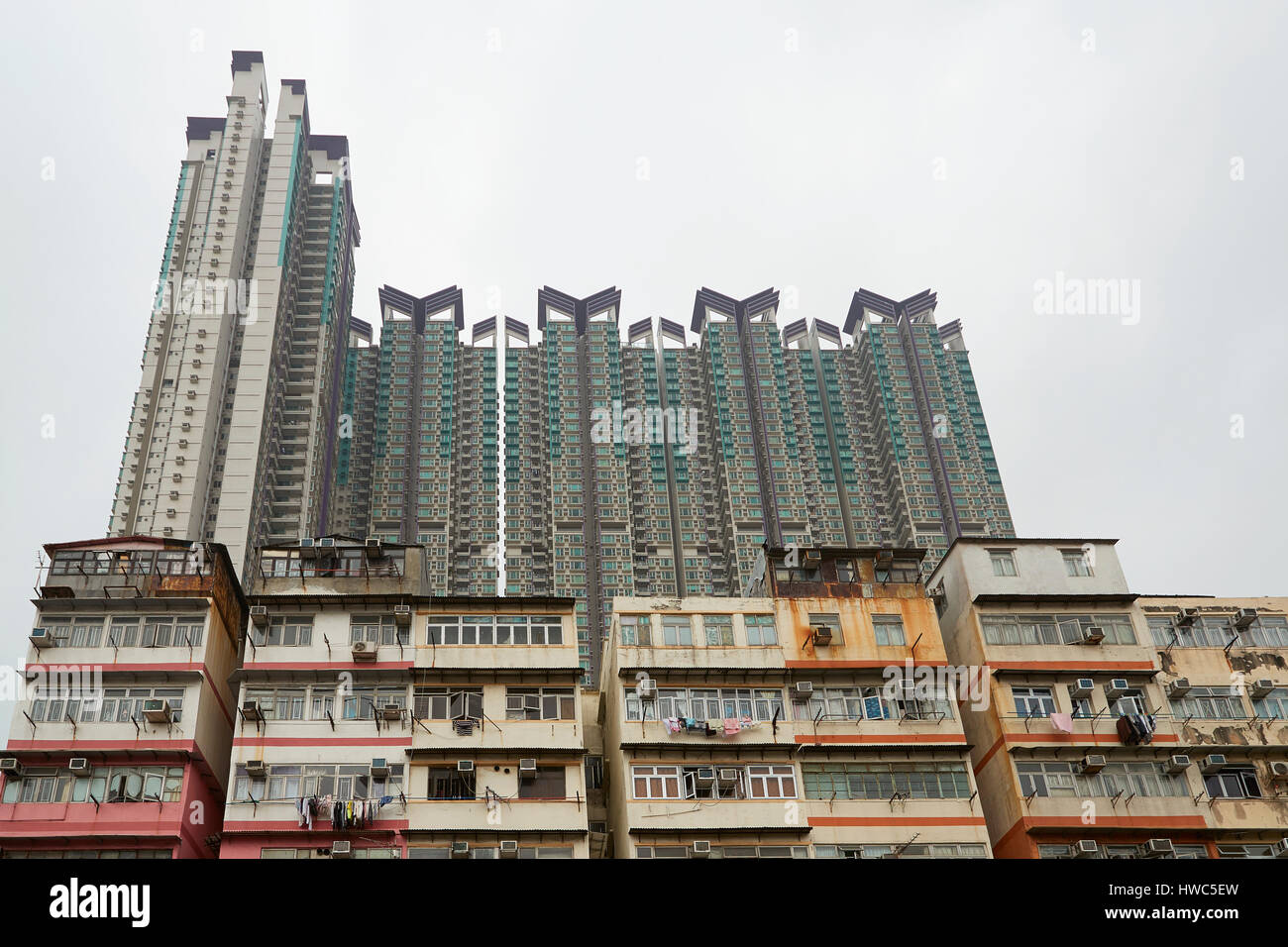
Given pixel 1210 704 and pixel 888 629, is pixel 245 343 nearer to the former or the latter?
pixel 888 629

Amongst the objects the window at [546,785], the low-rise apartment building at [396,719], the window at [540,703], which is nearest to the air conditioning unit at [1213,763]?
the low-rise apartment building at [396,719]

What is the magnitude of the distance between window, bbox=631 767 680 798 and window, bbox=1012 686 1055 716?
1071 cm

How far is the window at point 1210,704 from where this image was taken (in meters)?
37.7

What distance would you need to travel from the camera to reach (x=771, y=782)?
116 feet

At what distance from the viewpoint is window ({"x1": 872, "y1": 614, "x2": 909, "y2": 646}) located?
38.3 m

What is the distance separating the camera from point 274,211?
106125 mm

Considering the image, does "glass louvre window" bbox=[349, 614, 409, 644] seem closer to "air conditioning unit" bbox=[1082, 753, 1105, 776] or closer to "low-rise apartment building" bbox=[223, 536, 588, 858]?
"low-rise apartment building" bbox=[223, 536, 588, 858]

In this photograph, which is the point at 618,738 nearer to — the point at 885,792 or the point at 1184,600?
the point at 885,792

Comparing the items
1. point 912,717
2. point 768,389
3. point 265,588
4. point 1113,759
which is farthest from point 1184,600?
point 768,389

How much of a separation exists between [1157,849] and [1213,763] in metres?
3.68

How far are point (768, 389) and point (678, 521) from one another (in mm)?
16200

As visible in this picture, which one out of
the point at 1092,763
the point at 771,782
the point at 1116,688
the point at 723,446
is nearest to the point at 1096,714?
the point at 1116,688

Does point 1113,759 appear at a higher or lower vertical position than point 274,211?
lower
